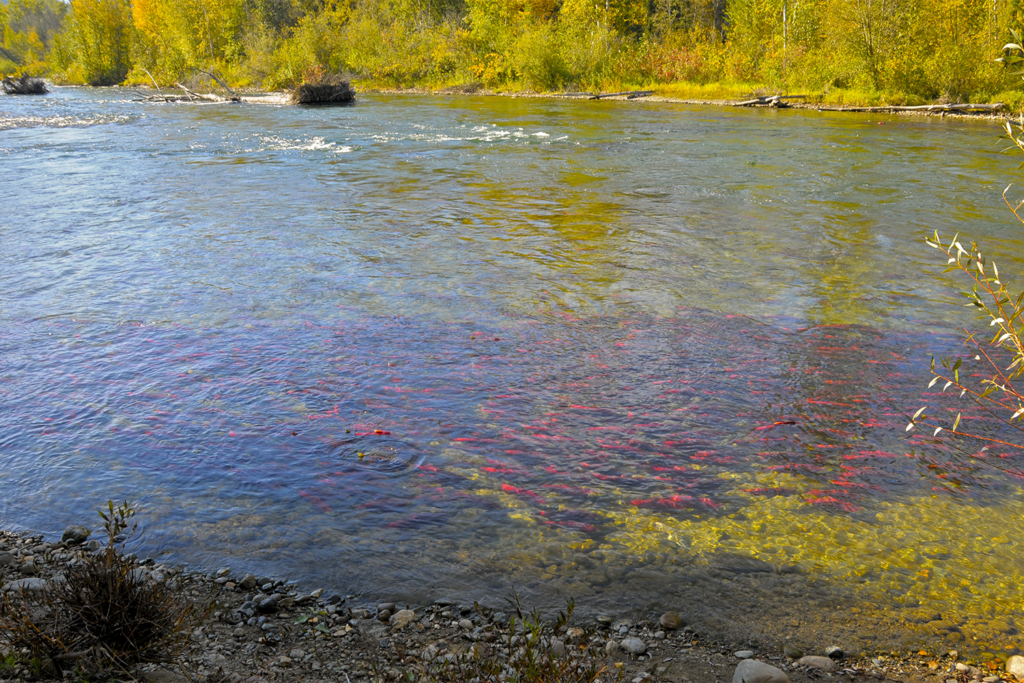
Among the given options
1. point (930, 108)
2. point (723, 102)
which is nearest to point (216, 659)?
point (930, 108)

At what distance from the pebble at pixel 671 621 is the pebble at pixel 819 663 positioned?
546 mm

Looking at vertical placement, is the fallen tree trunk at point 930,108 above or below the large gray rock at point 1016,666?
above

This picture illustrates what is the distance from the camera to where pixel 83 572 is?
109 inches

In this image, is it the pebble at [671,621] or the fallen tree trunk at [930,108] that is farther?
the fallen tree trunk at [930,108]

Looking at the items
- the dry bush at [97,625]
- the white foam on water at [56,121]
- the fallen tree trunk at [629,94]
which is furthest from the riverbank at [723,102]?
the dry bush at [97,625]

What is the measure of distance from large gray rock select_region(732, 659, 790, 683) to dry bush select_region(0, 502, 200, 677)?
2252mm

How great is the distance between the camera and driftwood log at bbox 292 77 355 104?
3522 centimetres

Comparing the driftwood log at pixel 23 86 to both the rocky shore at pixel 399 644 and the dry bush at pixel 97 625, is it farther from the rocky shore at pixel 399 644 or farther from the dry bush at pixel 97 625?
the dry bush at pixel 97 625

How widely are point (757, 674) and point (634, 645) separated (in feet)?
1.79

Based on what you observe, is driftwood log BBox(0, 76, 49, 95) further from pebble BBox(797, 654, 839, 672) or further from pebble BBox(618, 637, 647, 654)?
pebble BBox(797, 654, 839, 672)

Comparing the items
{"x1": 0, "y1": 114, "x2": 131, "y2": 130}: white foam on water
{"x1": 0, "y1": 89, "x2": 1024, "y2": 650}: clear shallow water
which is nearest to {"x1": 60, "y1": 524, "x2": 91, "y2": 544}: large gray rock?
{"x1": 0, "y1": 89, "x2": 1024, "y2": 650}: clear shallow water

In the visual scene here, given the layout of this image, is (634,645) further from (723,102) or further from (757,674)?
(723,102)

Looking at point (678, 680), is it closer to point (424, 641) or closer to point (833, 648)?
point (833, 648)

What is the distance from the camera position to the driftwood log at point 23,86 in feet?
130
